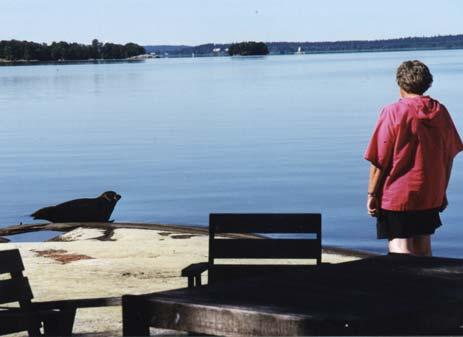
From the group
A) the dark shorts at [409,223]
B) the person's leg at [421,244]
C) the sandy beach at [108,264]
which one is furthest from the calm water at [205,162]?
the dark shorts at [409,223]

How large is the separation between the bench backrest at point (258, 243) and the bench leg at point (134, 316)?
195cm

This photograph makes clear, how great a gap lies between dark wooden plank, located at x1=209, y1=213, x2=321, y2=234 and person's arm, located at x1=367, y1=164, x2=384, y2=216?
1.28ft

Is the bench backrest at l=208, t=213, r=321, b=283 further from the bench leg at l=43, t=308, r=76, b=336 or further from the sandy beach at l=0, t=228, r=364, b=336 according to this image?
the bench leg at l=43, t=308, r=76, b=336

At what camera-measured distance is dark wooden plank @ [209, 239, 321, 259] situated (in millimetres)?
6980

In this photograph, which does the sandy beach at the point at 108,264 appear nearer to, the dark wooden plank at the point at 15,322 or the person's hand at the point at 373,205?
the person's hand at the point at 373,205

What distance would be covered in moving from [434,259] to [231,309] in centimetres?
152

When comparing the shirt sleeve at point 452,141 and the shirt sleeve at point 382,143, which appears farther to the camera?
the shirt sleeve at point 452,141

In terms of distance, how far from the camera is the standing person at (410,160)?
6.88 m

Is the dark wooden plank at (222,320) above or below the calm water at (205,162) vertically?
above

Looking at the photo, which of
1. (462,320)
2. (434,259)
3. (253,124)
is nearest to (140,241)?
(434,259)

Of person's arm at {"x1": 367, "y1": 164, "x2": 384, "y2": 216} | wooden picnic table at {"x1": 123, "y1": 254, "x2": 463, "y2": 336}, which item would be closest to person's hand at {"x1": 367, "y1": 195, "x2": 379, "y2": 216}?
person's arm at {"x1": 367, "y1": 164, "x2": 384, "y2": 216}

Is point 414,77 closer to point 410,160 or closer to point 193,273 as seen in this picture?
point 410,160

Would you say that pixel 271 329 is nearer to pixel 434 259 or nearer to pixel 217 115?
pixel 434 259

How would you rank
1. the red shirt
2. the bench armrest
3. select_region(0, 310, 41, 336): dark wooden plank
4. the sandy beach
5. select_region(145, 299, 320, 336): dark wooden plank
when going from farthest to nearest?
1. the sandy beach
2. the red shirt
3. the bench armrest
4. select_region(0, 310, 41, 336): dark wooden plank
5. select_region(145, 299, 320, 336): dark wooden plank
